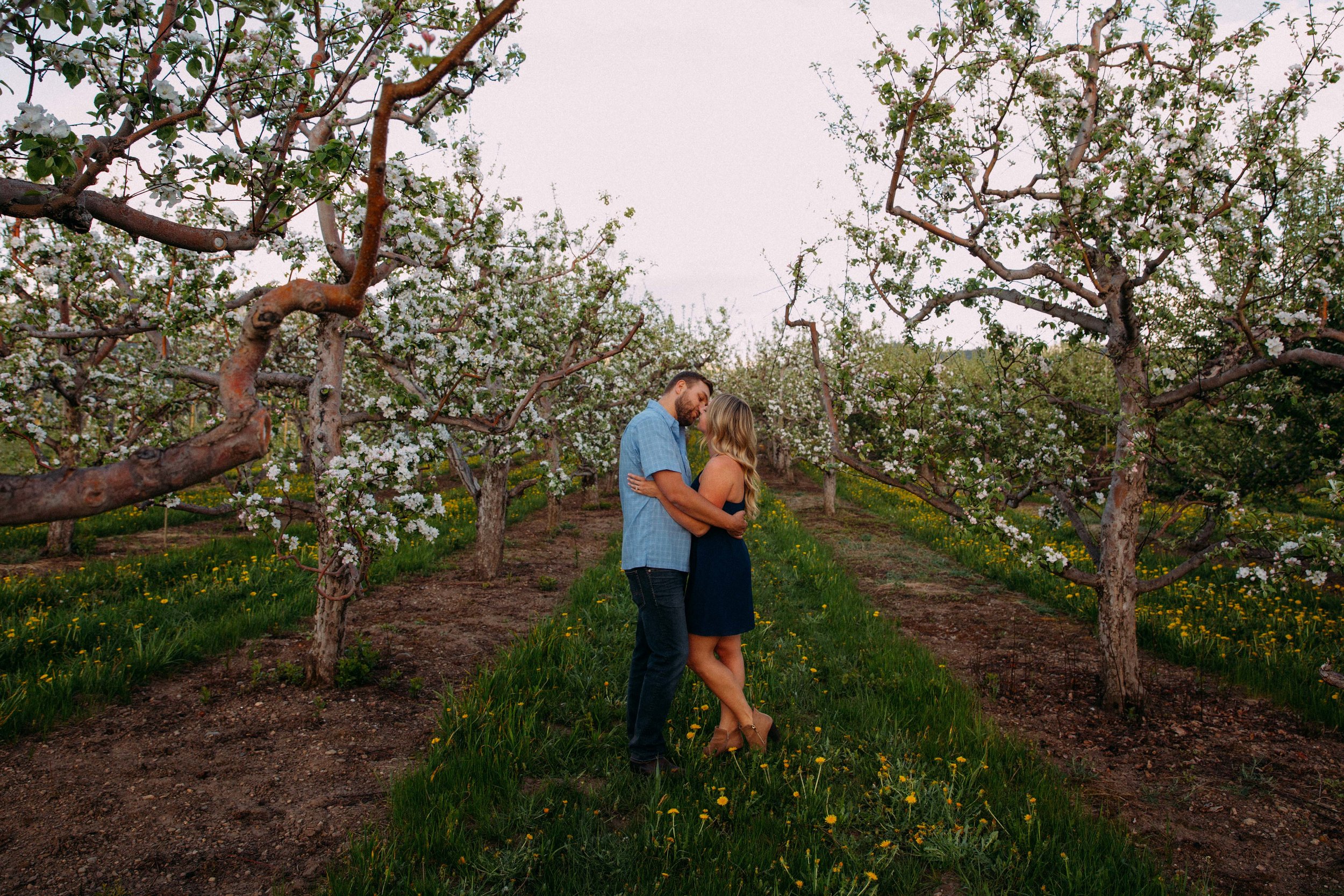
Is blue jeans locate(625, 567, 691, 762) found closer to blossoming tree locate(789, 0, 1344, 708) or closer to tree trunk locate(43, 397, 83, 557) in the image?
blossoming tree locate(789, 0, 1344, 708)

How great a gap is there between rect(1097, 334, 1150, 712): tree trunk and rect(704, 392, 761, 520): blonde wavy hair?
328cm

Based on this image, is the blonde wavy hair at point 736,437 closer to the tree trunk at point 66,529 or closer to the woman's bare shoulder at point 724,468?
the woman's bare shoulder at point 724,468

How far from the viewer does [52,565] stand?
10188 mm

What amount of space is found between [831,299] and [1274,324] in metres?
4.69

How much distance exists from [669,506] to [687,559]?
14.4 inches

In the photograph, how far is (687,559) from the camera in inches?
172

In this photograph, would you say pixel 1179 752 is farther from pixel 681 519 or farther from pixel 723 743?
pixel 681 519

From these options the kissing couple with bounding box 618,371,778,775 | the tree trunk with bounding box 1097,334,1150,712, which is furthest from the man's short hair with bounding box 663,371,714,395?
the tree trunk with bounding box 1097,334,1150,712

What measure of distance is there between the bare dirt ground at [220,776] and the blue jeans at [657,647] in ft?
5.34

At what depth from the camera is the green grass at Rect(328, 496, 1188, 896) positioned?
341 centimetres

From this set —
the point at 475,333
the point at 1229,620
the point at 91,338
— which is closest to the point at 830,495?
the point at 1229,620

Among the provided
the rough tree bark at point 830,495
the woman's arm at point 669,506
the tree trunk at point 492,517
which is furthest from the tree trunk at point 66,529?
the rough tree bark at point 830,495

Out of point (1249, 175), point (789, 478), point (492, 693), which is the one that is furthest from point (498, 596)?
point (789, 478)

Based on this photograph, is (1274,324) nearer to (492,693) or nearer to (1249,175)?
(1249,175)
